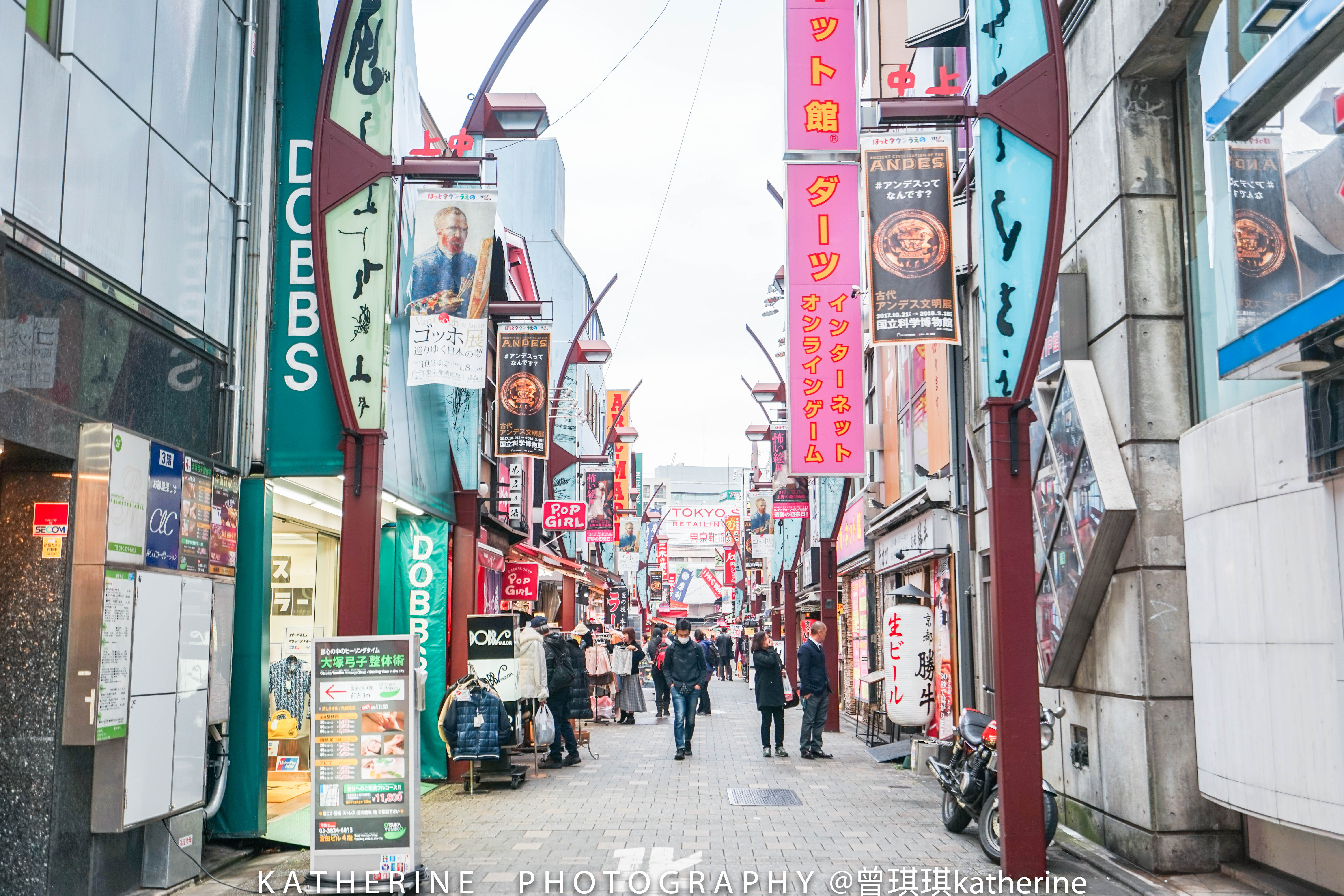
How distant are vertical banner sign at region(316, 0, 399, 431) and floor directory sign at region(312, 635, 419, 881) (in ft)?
6.22

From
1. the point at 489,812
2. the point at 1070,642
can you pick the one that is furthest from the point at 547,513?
the point at 1070,642

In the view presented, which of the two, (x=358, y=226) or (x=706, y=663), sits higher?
(x=358, y=226)

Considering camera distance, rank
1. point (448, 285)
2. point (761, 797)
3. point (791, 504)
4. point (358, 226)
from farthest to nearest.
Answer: point (791, 504)
point (761, 797)
point (448, 285)
point (358, 226)

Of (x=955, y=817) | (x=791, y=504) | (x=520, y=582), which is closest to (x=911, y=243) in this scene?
(x=955, y=817)

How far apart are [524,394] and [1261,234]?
16602mm

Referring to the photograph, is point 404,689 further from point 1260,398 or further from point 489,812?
point 1260,398

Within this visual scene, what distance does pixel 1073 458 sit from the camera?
10.0 meters

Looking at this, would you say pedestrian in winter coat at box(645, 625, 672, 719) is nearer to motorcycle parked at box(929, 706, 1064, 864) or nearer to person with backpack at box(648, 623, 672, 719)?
person with backpack at box(648, 623, 672, 719)

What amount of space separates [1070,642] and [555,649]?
788cm

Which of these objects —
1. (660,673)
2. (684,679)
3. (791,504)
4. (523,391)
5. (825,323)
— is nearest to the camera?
(825,323)

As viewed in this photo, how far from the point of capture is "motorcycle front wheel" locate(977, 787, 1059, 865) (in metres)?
8.95

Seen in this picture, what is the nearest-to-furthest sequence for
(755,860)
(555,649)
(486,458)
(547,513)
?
(755,860) < (555,649) < (486,458) < (547,513)

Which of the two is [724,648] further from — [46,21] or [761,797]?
[46,21]

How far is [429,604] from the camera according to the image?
15.0 metres
